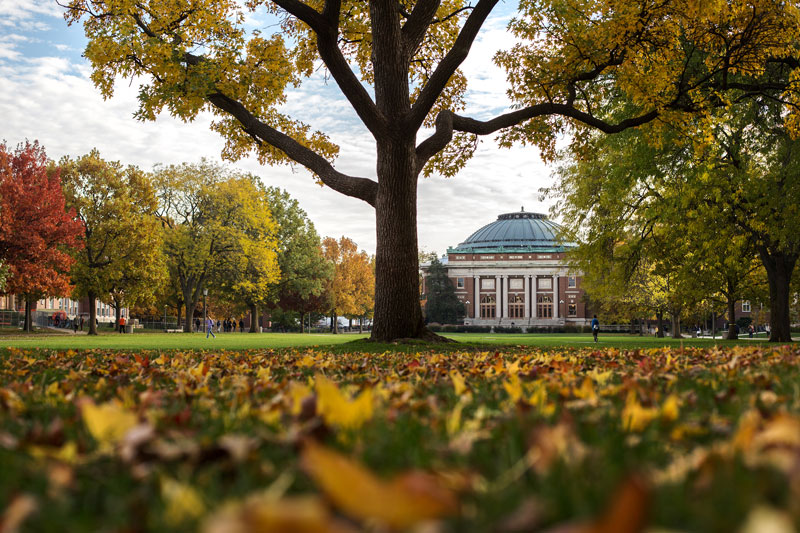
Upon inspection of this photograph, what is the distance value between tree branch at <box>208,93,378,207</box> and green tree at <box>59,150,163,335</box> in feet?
88.4

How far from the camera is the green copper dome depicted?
4727 inches

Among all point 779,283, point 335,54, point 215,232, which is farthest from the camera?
point 215,232

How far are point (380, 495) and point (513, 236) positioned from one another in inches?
5001

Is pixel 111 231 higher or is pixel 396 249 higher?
pixel 111 231

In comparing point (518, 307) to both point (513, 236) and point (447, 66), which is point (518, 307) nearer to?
point (513, 236)

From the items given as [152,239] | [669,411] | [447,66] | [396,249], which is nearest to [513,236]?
[152,239]

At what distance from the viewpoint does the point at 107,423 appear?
5.90ft

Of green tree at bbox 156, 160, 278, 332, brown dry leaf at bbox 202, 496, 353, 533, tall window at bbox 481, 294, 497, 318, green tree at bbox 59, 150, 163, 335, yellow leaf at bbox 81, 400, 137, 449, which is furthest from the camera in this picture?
tall window at bbox 481, 294, 497, 318

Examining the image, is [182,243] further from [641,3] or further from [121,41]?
[641,3]

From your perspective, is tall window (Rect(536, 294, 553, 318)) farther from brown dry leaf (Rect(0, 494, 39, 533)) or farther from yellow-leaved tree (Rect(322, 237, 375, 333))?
brown dry leaf (Rect(0, 494, 39, 533))

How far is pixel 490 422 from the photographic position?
7.43 ft

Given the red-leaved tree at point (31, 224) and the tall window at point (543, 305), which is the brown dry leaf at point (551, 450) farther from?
the tall window at point (543, 305)

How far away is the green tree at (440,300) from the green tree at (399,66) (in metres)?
82.6

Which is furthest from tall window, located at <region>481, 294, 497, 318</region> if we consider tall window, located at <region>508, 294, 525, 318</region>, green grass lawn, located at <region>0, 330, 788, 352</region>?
green grass lawn, located at <region>0, 330, 788, 352</region>
